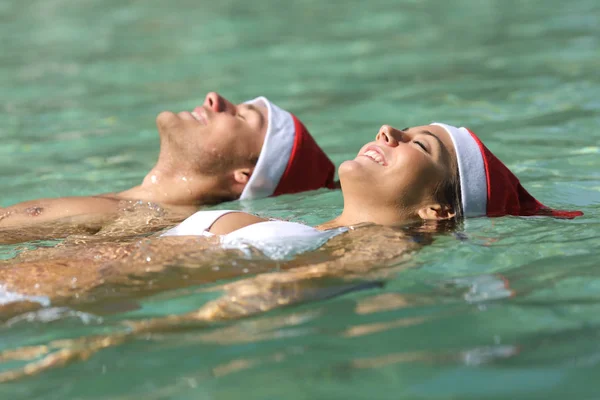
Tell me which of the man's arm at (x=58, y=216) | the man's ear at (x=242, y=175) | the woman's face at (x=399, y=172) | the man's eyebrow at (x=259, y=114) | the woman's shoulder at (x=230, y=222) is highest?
the man's eyebrow at (x=259, y=114)

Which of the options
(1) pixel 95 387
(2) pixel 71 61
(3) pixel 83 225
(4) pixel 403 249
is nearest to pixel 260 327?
(1) pixel 95 387

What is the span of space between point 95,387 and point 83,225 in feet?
9.58

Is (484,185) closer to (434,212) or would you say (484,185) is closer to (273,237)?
(434,212)

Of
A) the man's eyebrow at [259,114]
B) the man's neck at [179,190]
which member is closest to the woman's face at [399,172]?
the man's eyebrow at [259,114]

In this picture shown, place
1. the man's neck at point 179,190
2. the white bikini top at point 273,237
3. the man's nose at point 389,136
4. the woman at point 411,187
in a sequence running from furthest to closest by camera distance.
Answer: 1. the man's neck at point 179,190
2. the man's nose at point 389,136
3. the woman at point 411,187
4. the white bikini top at point 273,237

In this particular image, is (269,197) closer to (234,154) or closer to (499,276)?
(234,154)

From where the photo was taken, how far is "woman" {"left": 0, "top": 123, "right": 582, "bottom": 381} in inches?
167

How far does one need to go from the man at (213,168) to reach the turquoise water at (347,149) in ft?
0.79

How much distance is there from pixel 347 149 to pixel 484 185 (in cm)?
271

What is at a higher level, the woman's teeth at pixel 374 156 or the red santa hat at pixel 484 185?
the woman's teeth at pixel 374 156

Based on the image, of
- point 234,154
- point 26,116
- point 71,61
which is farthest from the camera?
point 71,61

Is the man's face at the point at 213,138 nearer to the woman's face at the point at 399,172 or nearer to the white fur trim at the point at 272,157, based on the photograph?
the white fur trim at the point at 272,157

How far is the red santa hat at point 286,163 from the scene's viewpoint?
6.72m

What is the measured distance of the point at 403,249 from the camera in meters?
4.77
